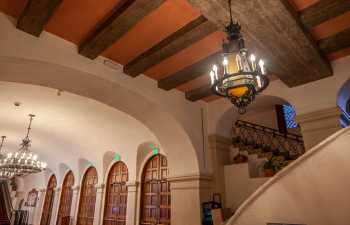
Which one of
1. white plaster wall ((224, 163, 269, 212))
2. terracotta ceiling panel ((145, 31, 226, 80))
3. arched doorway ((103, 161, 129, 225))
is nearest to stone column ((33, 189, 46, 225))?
arched doorway ((103, 161, 129, 225))

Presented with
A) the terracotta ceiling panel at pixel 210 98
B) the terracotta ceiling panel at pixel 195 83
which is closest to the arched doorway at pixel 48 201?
the terracotta ceiling panel at pixel 210 98

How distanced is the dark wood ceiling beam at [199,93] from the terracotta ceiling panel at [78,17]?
2485 millimetres

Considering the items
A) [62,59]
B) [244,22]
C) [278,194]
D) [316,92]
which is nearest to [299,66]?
[316,92]

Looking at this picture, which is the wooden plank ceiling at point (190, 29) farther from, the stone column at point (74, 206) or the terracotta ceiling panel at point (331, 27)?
the stone column at point (74, 206)

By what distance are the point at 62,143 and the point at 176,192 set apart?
6552 millimetres

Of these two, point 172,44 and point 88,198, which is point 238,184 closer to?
point 172,44

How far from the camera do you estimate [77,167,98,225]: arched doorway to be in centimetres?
994

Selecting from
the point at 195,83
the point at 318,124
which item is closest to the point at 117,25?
the point at 195,83

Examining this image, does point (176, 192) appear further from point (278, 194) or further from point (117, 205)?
point (117, 205)

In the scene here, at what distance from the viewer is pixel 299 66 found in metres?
3.84

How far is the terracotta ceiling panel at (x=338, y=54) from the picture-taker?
12.5ft

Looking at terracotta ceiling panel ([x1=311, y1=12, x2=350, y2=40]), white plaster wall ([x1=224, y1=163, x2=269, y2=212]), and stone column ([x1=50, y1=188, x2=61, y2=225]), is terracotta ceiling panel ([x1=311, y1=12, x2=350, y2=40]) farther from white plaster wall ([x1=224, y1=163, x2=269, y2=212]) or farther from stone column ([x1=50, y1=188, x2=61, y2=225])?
stone column ([x1=50, y1=188, x2=61, y2=225])

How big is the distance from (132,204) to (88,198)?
12.0 feet

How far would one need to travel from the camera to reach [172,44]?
3.51 m
